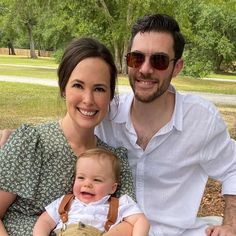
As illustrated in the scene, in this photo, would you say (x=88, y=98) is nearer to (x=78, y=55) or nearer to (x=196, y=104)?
(x=78, y=55)

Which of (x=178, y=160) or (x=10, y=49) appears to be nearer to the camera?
(x=178, y=160)

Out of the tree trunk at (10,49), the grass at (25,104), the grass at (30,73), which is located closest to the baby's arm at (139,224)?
the grass at (25,104)

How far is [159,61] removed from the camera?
2898 millimetres

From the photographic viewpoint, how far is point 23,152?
246cm

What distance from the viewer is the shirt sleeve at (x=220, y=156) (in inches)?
117

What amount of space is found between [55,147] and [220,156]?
3.37ft

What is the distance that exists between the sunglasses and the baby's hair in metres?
0.57

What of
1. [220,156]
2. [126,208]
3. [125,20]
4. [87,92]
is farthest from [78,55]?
[125,20]

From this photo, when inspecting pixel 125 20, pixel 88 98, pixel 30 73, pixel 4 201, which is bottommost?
pixel 30 73

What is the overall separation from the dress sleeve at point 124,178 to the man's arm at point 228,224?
50 cm

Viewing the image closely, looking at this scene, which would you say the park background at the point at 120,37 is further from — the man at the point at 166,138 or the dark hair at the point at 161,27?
the dark hair at the point at 161,27

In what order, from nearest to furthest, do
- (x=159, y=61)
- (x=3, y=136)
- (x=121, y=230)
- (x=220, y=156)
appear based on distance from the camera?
1. (x=121, y=230)
2. (x=3, y=136)
3. (x=159, y=61)
4. (x=220, y=156)

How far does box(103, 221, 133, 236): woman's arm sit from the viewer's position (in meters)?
2.40

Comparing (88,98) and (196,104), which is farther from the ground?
(88,98)
